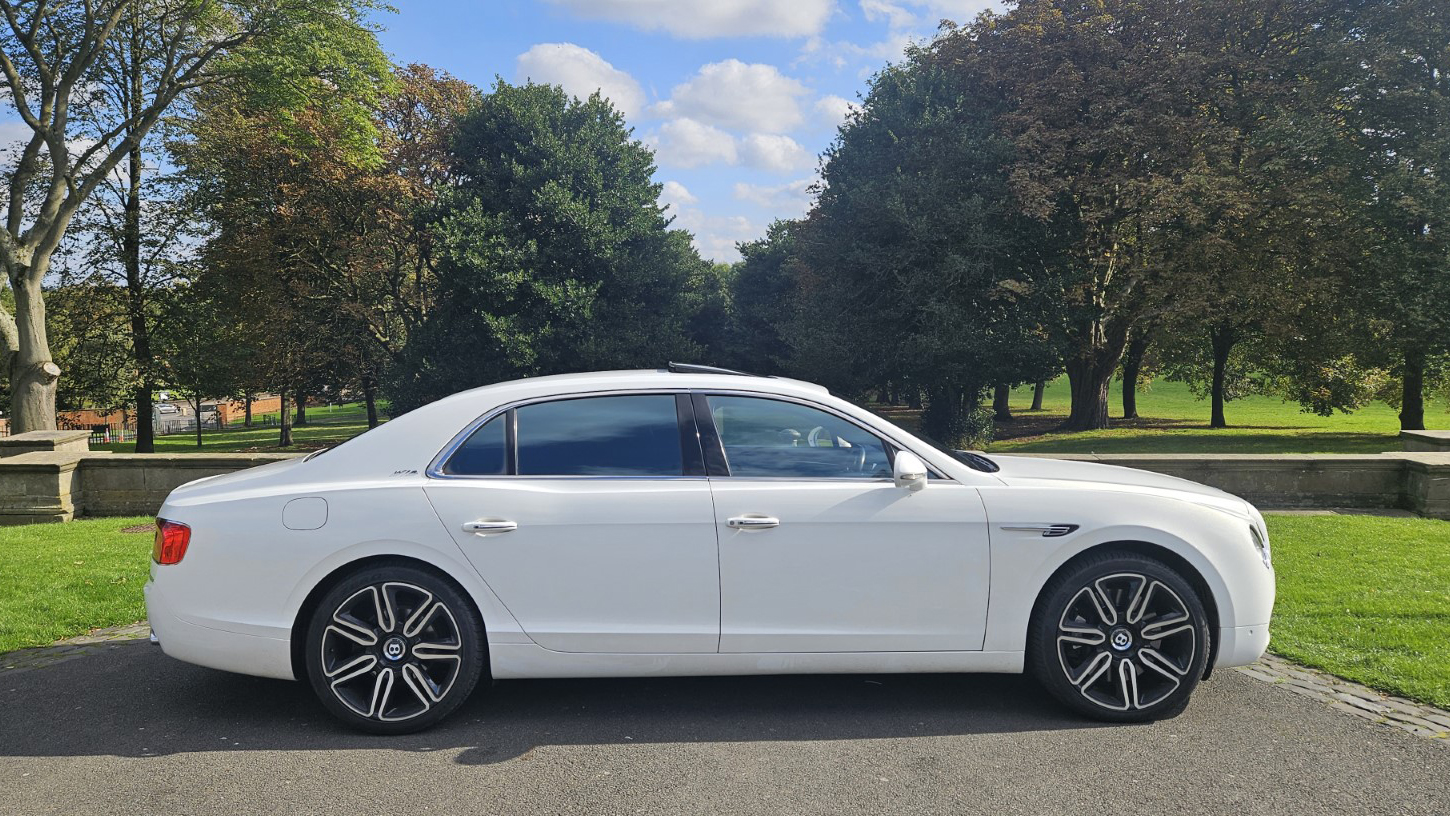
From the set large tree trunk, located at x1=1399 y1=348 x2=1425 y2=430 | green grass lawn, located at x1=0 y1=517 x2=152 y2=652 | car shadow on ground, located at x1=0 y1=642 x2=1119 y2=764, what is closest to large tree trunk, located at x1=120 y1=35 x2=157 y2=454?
green grass lawn, located at x1=0 y1=517 x2=152 y2=652

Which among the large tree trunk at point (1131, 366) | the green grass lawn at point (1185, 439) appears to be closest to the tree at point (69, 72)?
the green grass lawn at point (1185, 439)

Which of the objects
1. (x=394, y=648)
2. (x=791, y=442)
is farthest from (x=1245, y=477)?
(x=394, y=648)

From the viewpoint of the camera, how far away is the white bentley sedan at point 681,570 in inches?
156

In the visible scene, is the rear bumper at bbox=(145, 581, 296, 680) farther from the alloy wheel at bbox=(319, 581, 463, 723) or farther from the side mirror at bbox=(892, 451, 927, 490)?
the side mirror at bbox=(892, 451, 927, 490)

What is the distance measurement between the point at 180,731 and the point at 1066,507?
404cm

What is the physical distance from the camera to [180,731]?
13.3 ft

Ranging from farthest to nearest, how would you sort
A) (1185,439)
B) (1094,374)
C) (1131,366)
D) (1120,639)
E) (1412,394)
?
1. (1131,366)
2. (1094,374)
3. (1185,439)
4. (1412,394)
5. (1120,639)

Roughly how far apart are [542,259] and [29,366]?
511 inches

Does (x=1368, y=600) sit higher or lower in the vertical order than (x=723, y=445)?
lower

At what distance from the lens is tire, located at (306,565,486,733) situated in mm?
3955

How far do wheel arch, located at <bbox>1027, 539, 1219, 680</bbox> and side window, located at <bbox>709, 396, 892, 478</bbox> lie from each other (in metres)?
0.88

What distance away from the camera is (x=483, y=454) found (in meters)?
4.17

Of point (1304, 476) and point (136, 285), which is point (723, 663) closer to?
point (1304, 476)

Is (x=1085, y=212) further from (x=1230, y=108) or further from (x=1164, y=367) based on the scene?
(x=1164, y=367)
